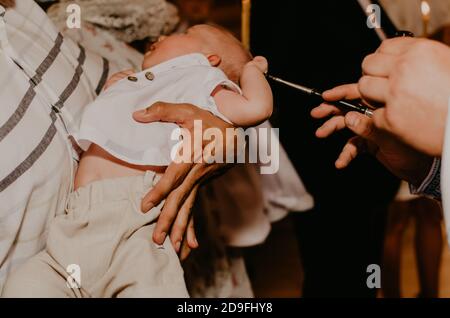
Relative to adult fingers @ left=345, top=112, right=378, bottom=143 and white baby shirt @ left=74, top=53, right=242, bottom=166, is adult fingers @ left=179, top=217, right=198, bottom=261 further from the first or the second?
adult fingers @ left=345, top=112, right=378, bottom=143

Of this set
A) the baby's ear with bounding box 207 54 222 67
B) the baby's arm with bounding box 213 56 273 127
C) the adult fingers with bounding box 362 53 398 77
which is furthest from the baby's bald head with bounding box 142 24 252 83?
the adult fingers with bounding box 362 53 398 77

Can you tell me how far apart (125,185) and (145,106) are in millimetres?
157

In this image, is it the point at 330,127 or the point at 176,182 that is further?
the point at 330,127

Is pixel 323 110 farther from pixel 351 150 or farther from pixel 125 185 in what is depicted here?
pixel 125 185

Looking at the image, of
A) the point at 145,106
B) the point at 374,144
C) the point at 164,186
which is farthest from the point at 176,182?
the point at 374,144

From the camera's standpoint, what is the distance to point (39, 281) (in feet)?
2.56

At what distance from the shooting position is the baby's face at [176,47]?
1.04 m

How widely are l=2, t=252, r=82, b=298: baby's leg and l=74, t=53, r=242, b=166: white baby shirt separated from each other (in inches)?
8.2

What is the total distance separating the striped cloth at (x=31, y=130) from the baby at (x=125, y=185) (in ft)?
A: 0.10

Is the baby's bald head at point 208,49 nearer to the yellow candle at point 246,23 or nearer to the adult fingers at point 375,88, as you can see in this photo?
the yellow candle at point 246,23
